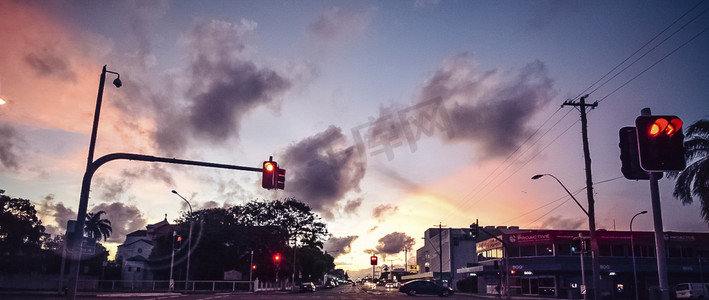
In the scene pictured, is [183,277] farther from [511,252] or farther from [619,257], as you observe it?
[619,257]

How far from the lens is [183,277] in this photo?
2466 inches

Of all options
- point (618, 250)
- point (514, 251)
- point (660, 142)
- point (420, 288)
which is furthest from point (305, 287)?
point (660, 142)

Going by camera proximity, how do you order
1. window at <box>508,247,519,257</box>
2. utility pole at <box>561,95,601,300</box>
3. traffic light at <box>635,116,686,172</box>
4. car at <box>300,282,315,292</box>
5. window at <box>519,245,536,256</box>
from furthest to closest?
car at <box>300,282,315,292</box>
window at <box>508,247,519,257</box>
window at <box>519,245,536,256</box>
utility pole at <box>561,95,601,300</box>
traffic light at <box>635,116,686,172</box>

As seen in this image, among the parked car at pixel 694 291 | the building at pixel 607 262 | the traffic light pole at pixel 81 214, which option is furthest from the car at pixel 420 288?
the traffic light pole at pixel 81 214

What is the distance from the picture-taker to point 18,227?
56625 mm

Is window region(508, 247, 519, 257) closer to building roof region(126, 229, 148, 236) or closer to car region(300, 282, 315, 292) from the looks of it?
car region(300, 282, 315, 292)

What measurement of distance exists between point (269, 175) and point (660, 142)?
1249cm

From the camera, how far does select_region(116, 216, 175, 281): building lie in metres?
88.1

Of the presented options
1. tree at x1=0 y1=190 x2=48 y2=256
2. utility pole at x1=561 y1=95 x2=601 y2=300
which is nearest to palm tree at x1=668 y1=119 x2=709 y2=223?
utility pole at x1=561 y1=95 x2=601 y2=300

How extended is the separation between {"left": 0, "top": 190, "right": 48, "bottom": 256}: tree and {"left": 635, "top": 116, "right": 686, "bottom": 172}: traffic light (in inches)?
2640

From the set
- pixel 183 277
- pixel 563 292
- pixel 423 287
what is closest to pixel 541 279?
pixel 563 292

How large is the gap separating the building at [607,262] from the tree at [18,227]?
5766 centimetres

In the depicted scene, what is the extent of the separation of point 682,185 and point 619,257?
3739 cm

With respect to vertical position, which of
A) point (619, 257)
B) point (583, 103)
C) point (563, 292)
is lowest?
point (563, 292)
